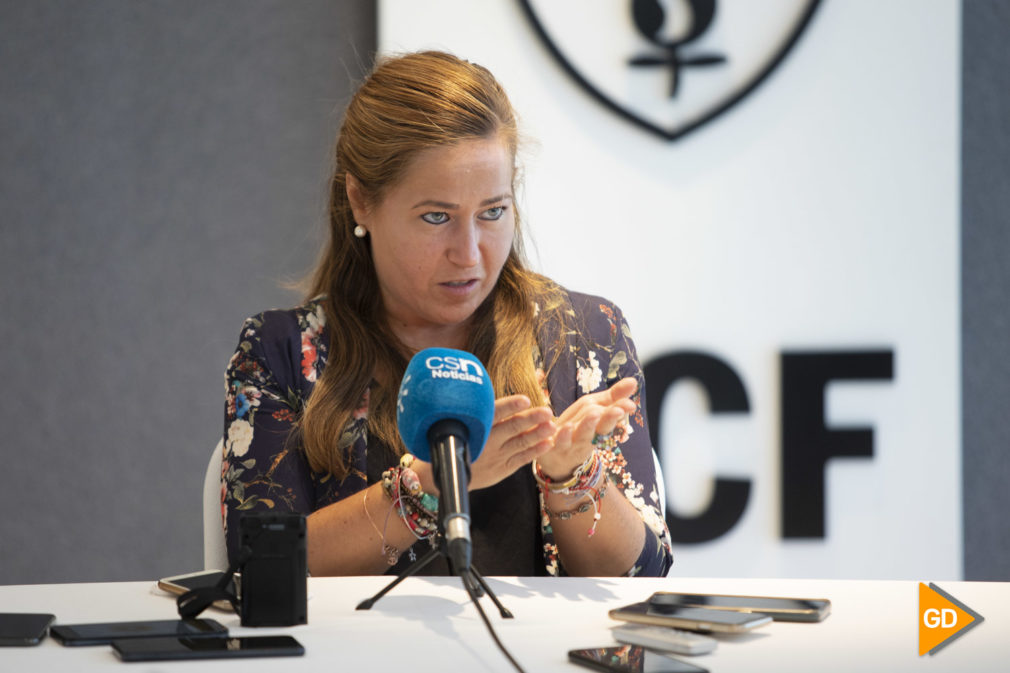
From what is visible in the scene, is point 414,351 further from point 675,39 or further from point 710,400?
point 675,39

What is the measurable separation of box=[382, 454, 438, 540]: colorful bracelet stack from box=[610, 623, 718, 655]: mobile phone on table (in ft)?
→ 1.46

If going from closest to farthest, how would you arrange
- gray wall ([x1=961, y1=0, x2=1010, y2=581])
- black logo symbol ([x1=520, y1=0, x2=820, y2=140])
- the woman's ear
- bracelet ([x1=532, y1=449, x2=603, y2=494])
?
bracelet ([x1=532, y1=449, x2=603, y2=494]) < the woman's ear < black logo symbol ([x1=520, y1=0, x2=820, y2=140]) < gray wall ([x1=961, y1=0, x2=1010, y2=581])

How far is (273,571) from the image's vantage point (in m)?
1.00

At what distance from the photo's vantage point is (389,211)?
1.62 meters

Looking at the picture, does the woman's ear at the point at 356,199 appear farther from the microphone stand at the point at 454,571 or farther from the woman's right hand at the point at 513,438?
the microphone stand at the point at 454,571

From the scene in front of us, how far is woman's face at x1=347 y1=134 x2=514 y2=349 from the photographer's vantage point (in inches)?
61.3

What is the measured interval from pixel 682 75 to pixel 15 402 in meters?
1.76

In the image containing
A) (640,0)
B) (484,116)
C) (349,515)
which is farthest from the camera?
(640,0)

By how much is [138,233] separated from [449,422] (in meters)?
1.84

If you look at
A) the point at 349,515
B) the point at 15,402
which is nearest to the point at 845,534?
the point at 349,515

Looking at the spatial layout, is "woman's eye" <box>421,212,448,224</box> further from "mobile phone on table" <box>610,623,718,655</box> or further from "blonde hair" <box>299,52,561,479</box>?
"mobile phone on table" <box>610,623,718,655</box>

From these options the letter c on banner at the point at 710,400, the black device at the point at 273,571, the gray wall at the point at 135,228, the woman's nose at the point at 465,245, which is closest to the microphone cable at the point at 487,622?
the black device at the point at 273,571

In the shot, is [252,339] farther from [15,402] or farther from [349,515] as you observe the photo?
[15,402]

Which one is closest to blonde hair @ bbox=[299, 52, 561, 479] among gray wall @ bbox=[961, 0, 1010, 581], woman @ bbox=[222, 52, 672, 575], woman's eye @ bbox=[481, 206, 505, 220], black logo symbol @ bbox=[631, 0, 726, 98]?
woman @ bbox=[222, 52, 672, 575]
